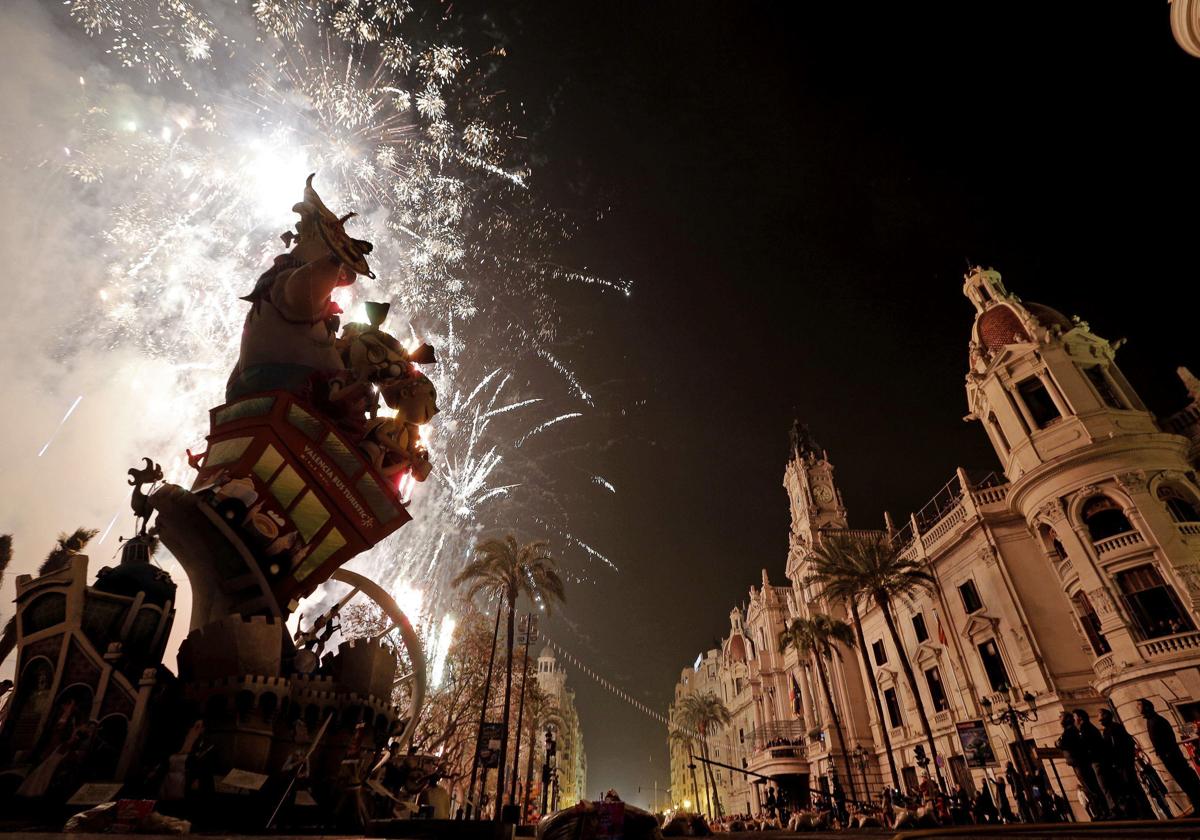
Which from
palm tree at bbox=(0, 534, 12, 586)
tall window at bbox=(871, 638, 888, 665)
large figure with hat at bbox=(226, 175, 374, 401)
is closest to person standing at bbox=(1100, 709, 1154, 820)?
large figure with hat at bbox=(226, 175, 374, 401)

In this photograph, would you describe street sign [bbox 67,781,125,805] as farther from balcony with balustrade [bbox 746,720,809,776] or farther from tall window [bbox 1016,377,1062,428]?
balcony with balustrade [bbox 746,720,809,776]

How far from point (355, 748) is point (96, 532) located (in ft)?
64.6

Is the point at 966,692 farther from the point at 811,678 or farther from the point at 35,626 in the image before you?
the point at 35,626

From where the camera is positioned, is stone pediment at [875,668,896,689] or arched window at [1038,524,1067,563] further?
stone pediment at [875,668,896,689]

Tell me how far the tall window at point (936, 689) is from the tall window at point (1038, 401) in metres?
15.8

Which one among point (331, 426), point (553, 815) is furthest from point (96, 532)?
point (553, 815)

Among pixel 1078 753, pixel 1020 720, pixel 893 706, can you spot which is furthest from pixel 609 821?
pixel 893 706

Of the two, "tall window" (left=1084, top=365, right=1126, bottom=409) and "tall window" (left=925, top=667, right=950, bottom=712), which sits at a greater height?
"tall window" (left=1084, top=365, right=1126, bottom=409)

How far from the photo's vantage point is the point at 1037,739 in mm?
25516

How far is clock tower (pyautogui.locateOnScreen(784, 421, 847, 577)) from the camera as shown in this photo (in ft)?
168

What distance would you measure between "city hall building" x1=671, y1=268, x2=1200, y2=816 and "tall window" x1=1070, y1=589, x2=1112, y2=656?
2.1 inches

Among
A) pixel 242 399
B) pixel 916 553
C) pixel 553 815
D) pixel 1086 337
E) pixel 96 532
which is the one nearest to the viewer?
pixel 553 815

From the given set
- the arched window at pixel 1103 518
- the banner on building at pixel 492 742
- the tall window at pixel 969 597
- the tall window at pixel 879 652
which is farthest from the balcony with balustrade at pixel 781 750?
the arched window at pixel 1103 518

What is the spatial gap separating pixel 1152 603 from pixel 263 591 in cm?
3229
